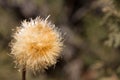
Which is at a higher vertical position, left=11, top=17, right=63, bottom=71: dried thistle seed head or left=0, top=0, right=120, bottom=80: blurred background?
left=0, top=0, right=120, bottom=80: blurred background

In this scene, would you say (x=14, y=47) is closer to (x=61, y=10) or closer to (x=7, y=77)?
(x=7, y=77)

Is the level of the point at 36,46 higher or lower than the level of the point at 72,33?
lower

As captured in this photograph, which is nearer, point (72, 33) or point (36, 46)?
point (36, 46)

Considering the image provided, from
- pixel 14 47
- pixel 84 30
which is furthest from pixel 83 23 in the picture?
pixel 14 47

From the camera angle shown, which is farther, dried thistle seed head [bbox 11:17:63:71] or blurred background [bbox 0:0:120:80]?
blurred background [bbox 0:0:120:80]
